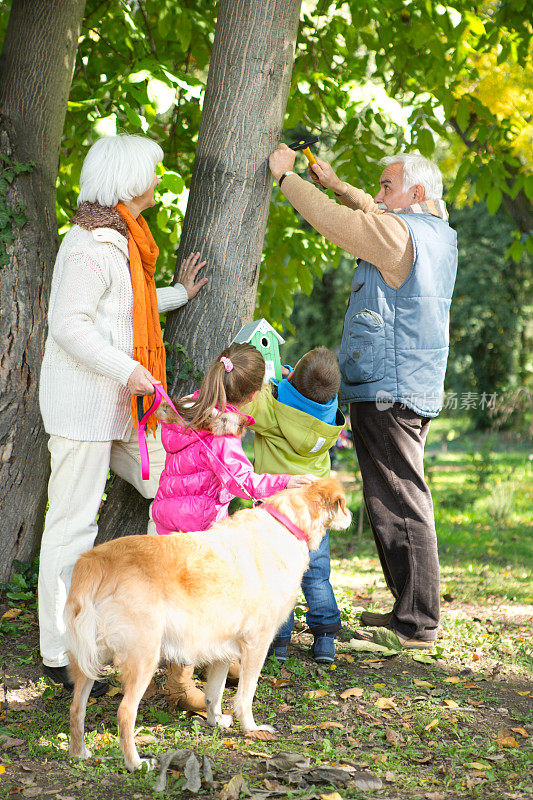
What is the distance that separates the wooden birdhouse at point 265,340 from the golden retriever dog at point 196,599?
760 millimetres

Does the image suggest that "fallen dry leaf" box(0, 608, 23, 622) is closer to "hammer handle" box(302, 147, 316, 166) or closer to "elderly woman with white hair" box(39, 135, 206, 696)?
"elderly woman with white hair" box(39, 135, 206, 696)

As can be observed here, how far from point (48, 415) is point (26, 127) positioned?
2010mm

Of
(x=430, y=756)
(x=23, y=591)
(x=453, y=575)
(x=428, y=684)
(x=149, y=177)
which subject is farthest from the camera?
(x=453, y=575)

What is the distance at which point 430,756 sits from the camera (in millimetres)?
3068

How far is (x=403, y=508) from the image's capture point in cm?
407

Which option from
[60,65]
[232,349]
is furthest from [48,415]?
[60,65]

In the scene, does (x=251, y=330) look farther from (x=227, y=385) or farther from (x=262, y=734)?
(x=262, y=734)

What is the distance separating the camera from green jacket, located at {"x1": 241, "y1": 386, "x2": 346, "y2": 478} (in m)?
3.55

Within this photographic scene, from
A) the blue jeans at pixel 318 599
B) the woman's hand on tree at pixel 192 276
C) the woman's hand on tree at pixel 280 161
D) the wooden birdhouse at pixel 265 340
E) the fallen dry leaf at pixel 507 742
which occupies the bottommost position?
the fallen dry leaf at pixel 507 742

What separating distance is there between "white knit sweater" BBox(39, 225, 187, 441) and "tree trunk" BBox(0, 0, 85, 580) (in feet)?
3.34

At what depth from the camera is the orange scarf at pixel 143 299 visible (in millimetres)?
3350

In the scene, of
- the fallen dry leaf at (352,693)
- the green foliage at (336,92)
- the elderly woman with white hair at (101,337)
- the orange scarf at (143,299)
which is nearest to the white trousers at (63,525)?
the elderly woman with white hair at (101,337)

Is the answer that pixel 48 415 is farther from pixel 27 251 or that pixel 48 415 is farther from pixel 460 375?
pixel 460 375

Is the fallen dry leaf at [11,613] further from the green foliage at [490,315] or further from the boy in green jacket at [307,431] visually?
the green foliage at [490,315]
